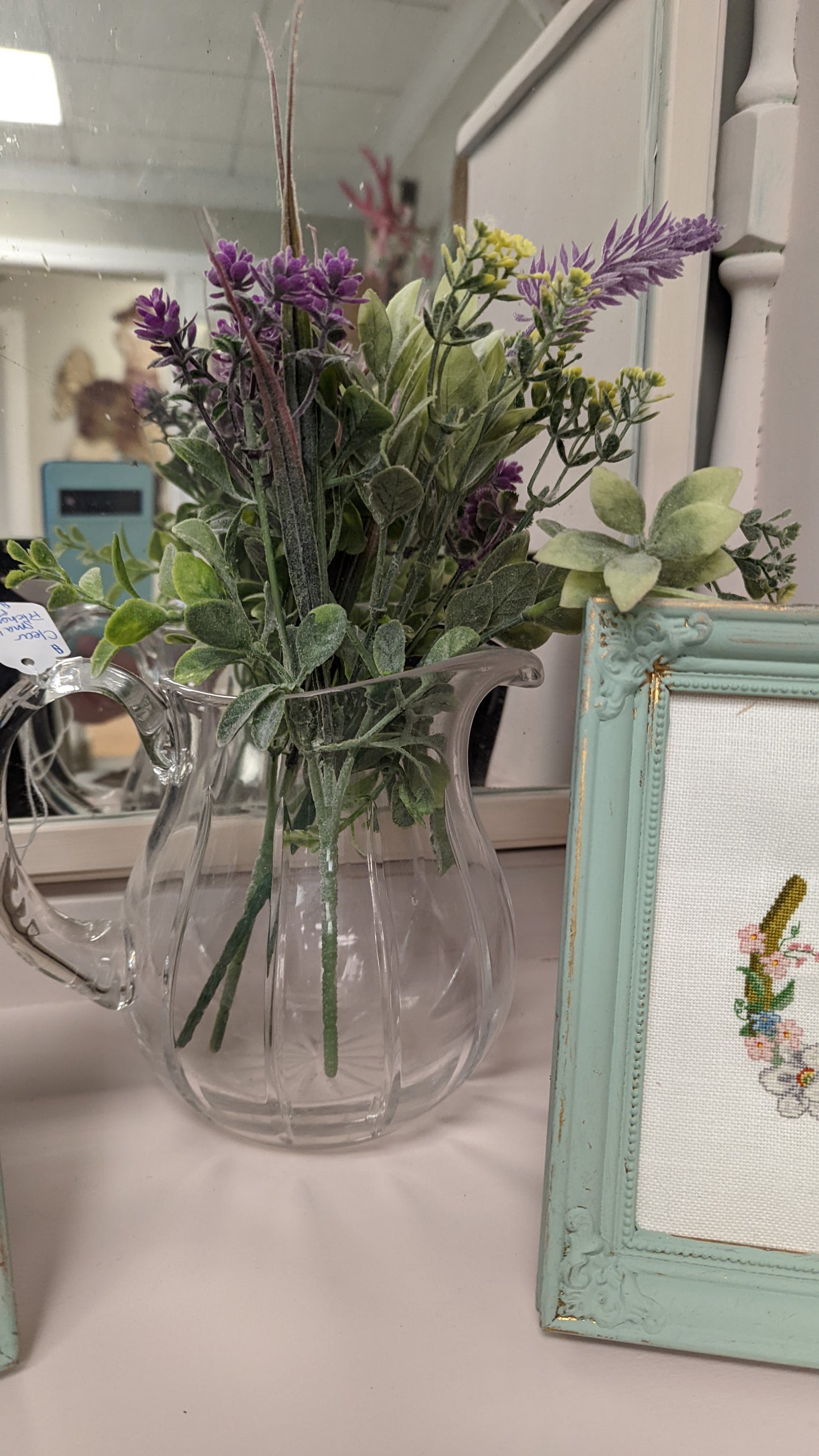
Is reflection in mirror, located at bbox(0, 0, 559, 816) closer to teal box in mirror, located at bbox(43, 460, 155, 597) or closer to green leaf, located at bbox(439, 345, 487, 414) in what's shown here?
teal box in mirror, located at bbox(43, 460, 155, 597)

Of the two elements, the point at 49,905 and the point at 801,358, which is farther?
the point at 801,358

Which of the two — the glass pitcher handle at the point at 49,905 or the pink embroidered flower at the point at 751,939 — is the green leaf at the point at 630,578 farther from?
the glass pitcher handle at the point at 49,905

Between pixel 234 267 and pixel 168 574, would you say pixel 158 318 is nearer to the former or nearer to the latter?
pixel 234 267

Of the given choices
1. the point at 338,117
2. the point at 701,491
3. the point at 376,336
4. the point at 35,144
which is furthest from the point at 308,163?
the point at 701,491

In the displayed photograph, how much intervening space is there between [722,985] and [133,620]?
0.25m

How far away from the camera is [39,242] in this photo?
20.4 inches

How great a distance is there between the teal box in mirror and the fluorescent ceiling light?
0.57 feet

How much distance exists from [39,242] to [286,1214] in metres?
0.49

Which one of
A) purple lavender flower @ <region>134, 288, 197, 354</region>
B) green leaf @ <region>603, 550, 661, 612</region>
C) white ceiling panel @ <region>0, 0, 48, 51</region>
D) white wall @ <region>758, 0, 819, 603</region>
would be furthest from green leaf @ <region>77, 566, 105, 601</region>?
white wall @ <region>758, 0, 819, 603</region>

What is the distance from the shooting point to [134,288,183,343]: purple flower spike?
32 cm

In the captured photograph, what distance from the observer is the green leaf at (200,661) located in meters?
0.37

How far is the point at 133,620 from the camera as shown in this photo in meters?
0.38


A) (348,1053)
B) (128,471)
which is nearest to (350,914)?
(348,1053)

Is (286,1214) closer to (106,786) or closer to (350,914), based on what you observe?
(350,914)
